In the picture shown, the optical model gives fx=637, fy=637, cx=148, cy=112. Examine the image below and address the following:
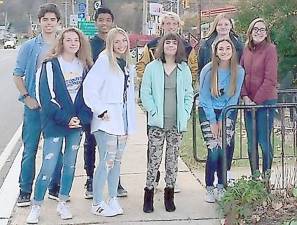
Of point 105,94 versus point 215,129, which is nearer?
point 105,94

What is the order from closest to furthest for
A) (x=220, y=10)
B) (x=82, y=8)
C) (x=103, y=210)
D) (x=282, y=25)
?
(x=103, y=210) < (x=282, y=25) < (x=220, y=10) < (x=82, y=8)

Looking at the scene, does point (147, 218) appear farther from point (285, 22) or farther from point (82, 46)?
point (285, 22)

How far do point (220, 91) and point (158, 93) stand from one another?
0.68 m

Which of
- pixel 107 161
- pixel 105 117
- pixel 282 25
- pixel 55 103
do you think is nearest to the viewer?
pixel 55 103

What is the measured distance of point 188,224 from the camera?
18.6ft

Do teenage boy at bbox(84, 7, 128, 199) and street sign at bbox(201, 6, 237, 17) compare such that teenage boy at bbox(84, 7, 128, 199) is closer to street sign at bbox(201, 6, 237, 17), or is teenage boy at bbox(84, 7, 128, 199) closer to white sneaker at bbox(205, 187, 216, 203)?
white sneaker at bbox(205, 187, 216, 203)

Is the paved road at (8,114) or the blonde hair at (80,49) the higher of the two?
the blonde hair at (80,49)

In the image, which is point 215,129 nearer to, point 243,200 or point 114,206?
point 243,200

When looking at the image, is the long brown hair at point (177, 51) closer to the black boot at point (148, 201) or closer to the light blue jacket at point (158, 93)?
the light blue jacket at point (158, 93)

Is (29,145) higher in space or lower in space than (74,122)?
lower

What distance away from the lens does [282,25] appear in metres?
15.5

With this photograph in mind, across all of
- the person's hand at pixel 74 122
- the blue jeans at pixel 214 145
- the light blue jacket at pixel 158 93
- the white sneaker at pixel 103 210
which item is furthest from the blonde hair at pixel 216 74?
the white sneaker at pixel 103 210

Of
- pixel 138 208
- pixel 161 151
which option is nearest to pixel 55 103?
pixel 161 151

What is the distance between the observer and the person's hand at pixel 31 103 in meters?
6.03
